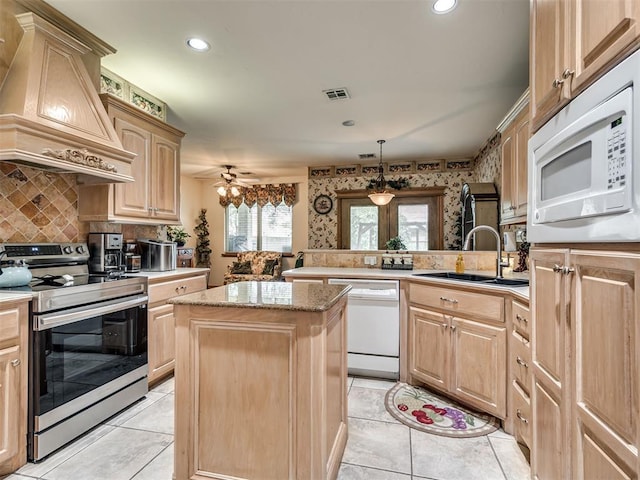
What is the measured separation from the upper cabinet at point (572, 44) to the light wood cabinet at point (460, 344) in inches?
51.5

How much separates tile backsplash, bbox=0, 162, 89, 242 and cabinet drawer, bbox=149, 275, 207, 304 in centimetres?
73

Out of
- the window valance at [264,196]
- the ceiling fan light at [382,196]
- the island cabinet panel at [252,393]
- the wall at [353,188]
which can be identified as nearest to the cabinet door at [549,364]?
the island cabinet panel at [252,393]

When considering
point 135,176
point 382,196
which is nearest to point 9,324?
point 135,176

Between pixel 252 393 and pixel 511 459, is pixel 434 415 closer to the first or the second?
pixel 511 459

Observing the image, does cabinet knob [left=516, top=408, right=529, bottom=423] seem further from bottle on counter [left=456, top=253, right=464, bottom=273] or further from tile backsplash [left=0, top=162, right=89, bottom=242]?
tile backsplash [left=0, top=162, right=89, bottom=242]

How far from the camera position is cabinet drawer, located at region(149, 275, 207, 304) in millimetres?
2596

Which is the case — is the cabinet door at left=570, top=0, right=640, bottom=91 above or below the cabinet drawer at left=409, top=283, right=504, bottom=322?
above

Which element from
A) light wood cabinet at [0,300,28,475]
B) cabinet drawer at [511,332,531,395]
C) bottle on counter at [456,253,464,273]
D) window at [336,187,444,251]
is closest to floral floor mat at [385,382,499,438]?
cabinet drawer at [511,332,531,395]

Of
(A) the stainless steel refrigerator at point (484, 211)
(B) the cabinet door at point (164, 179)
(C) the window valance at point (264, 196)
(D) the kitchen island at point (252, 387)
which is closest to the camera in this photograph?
(D) the kitchen island at point (252, 387)

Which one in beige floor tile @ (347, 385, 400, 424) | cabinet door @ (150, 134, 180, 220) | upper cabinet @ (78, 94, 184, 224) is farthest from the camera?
cabinet door @ (150, 134, 180, 220)

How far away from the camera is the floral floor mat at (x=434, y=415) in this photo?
6.89 ft

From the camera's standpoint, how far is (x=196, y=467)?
1.48 m

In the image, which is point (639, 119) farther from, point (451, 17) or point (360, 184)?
point (360, 184)

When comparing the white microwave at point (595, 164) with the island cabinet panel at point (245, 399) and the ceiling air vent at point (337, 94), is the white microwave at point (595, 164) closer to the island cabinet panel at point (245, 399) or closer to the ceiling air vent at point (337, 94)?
the island cabinet panel at point (245, 399)
